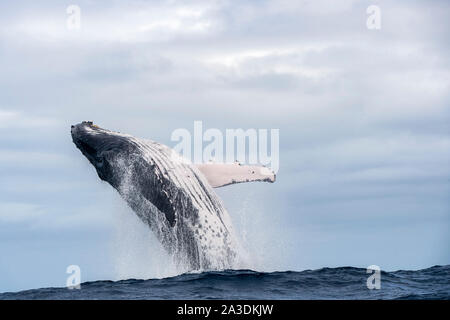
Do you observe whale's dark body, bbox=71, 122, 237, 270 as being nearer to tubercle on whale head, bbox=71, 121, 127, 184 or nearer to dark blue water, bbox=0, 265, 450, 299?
tubercle on whale head, bbox=71, 121, 127, 184

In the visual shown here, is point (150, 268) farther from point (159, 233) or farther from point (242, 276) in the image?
point (242, 276)

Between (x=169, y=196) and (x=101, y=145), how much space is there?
2037mm

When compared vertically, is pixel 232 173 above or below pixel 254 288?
above

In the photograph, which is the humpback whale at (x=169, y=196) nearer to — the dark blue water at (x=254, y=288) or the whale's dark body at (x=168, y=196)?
the whale's dark body at (x=168, y=196)

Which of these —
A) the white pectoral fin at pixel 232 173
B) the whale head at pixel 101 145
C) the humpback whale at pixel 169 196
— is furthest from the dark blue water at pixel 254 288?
the whale head at pixel 101 145

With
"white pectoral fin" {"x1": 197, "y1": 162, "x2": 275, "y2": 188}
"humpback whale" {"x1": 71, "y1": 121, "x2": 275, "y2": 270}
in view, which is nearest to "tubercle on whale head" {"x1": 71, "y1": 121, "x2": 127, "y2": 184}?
"humpback whale" {"x1": 71, "y1": 121, "x2": 275, "y2": 270}

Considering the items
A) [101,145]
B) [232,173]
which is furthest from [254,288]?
[101,145]

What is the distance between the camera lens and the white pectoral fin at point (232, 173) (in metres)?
17.6

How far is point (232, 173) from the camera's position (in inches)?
705

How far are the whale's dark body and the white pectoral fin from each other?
0.89 metres

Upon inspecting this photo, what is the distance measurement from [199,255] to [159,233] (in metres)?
1.07

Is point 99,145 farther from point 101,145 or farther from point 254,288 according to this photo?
point 254,288

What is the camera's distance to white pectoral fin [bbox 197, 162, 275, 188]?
1762 cm
